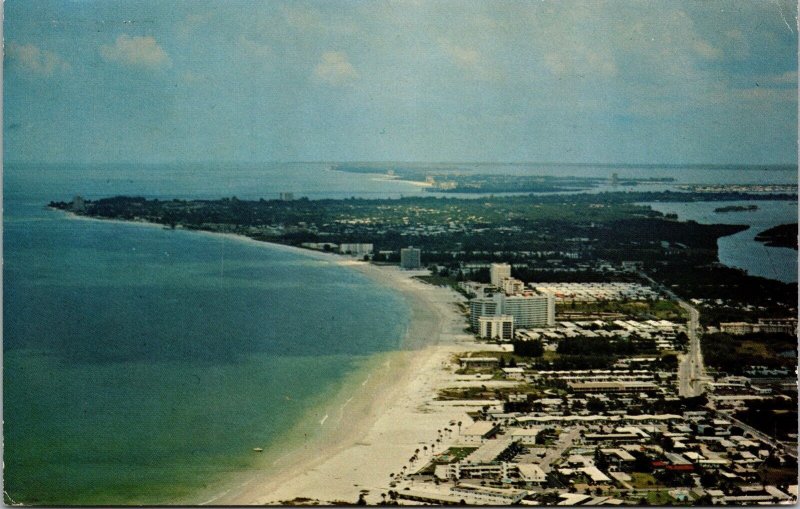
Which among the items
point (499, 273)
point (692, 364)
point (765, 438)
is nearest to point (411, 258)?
point (499, 273)

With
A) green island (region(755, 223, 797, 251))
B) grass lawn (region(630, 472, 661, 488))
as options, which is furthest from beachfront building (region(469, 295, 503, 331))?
green island (region(755, 223, 797, 251))

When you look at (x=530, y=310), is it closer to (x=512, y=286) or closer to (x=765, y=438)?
(x=512, y=286)

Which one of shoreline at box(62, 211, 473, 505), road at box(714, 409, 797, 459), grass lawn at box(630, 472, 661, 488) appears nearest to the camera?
shoreline at box(62, 211, 473, 505)

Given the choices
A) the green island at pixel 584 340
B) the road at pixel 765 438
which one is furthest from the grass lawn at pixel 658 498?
the road at pixel 765 438

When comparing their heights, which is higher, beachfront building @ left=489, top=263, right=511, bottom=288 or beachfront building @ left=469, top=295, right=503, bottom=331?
beachfront building @ left=489, top=263, right=511, bottom=288

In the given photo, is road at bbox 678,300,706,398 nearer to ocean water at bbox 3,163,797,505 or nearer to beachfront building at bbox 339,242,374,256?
ocean water at bbox 3,163,797,505

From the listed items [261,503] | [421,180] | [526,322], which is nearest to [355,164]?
[421,180]
